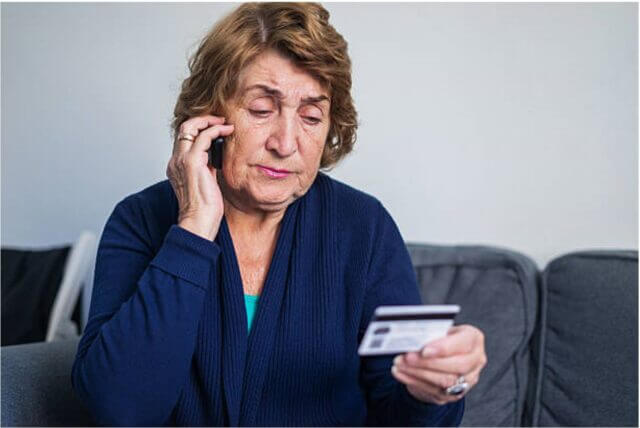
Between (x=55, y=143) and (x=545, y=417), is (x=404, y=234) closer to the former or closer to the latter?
(x=545, y=417)

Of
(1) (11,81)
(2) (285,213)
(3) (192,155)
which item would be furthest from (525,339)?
(1) (11,81)

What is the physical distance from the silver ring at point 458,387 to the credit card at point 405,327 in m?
0.09

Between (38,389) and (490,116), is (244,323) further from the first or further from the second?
(490,116)

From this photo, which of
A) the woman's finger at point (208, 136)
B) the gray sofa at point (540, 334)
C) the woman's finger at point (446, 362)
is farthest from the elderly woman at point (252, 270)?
the gray sofa at point (540, 334)

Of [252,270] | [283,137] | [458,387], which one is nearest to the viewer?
[458,387]

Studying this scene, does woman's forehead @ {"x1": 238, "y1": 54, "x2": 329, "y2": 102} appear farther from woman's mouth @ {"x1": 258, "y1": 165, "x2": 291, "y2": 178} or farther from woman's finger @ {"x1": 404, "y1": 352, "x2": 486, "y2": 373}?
woman's finger @ {"x1": 404, "y1": 352, "x2": 486, "y2": 373}

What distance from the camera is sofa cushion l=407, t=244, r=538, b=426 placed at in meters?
1.53

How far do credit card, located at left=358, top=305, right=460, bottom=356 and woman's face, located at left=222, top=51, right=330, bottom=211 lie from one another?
346 mm

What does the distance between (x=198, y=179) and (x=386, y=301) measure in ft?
1.07

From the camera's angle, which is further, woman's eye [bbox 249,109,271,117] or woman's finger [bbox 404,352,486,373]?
woman's eye [bbox 249,109,271,117]

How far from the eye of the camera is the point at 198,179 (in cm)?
115

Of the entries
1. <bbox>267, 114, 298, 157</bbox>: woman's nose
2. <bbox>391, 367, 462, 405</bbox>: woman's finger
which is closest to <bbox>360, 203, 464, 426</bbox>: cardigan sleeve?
<bbox>391, 367, 462, 405</bbox>: woman's finger

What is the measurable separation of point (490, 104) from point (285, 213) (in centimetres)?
60

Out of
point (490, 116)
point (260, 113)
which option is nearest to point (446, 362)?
point (260, 113)
